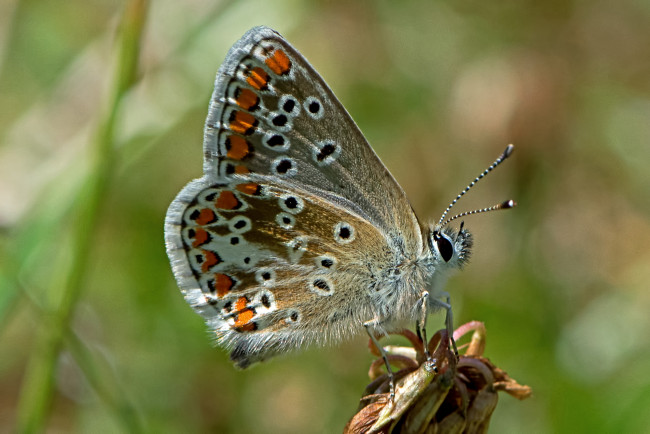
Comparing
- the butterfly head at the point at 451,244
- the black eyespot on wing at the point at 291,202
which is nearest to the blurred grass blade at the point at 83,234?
the black eyespot on wing at the point at 291,202

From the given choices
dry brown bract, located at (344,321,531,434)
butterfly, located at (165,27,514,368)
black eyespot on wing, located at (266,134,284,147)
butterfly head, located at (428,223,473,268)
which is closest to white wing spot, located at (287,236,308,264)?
butterfly, located at (165,27,514,368)

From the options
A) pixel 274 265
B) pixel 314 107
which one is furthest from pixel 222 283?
pixel 314 107

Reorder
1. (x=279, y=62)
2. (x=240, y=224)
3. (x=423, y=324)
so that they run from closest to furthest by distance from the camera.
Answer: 1. (x=423, y=324)
2. (x=279, y=62)
3. (x=240, y=224)

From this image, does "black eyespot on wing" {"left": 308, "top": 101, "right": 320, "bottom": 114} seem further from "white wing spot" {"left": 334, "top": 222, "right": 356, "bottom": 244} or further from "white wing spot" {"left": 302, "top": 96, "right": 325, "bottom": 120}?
"white wing spot" {"left": 334, "top": 222, "right": 356, "bottom": 244}

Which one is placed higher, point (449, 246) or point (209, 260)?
point (209, 260)

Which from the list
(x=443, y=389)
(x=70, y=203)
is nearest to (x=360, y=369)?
(x=70, y=203)

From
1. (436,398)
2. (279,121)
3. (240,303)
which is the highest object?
(279,121)

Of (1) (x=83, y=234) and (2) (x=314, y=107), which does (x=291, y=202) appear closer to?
(2) (x=314, y=107)
